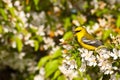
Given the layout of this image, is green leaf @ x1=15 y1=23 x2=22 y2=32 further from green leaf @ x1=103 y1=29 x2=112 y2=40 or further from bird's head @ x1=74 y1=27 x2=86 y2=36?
bird's head @ x1=74 y1=27 x2=86 y2=36

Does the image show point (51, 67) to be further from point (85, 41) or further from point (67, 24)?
point (85, 41)

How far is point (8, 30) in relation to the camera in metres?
5.64

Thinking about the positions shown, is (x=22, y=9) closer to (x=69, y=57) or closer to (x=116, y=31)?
(x=116, y=31)

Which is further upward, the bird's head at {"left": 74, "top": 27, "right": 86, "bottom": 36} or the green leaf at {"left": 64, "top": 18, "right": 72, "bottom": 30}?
the bird's head at {"left": 74, "top": 27, "right": 86, "bottom": 36}

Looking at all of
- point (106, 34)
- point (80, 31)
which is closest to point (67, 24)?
point (106, 34)

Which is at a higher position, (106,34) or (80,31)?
(80,31)

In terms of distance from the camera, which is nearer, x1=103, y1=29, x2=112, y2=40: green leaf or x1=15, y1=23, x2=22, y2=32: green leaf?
x1=103, y1=29, x2=112, y2=40: green leaf

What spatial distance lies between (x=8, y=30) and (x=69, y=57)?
1.73 m

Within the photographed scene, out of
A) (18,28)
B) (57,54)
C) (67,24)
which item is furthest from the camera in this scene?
(67,24)

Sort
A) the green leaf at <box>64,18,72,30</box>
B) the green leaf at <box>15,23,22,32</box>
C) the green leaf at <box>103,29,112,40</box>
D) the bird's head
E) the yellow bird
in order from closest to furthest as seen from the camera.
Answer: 1. the yellow bird
2. the bird's head
3. the green leaf at <box>103,29,112,40</box>
4. the green leaf at <box>15,23,22,32</box>
5. the green leaf at <box>64,18,72,30</box>

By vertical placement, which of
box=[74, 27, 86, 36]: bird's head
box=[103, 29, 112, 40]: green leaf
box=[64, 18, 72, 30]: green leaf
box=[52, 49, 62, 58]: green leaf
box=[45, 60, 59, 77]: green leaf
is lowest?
box=[45, 60, 59, 77]: green leaf

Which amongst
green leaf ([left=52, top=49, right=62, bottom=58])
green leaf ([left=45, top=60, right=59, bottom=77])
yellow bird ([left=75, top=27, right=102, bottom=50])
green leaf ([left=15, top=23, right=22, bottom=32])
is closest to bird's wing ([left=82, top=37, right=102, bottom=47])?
yellow bird ([left=75, top=27, right=102, bottom=50])

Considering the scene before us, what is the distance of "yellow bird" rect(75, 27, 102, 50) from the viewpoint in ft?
13.3

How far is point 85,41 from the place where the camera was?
162 inches
